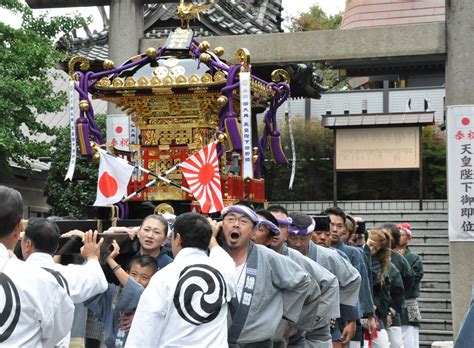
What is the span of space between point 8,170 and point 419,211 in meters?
7.72

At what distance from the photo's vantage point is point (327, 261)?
7266 millimetres

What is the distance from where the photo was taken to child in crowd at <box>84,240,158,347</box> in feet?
17.1

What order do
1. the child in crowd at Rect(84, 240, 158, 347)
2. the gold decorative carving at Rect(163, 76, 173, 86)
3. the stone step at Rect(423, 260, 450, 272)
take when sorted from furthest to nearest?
the stone step at Rect(423, 260, 450, 272), the gold decorative carving at Rect(163, 76, 173, 86), the child in crowd at Rect(84, 240, 158, 347)

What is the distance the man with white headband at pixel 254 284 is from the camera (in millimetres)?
5281

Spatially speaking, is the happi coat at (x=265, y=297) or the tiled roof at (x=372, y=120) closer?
the happi coat at (x=265, y=297)

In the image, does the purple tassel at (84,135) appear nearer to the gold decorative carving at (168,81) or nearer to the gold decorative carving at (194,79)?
the gold decorative carving at (168,81)

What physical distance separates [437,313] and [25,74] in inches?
274

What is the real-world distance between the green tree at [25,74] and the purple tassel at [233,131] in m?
4.44

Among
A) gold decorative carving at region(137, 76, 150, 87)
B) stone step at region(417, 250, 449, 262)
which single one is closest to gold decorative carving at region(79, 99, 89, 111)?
gold decorative carving at region(137, 76, 150, 87)

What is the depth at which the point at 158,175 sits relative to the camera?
8859 millimetres

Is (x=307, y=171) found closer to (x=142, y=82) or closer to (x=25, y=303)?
(x=142, y=82)

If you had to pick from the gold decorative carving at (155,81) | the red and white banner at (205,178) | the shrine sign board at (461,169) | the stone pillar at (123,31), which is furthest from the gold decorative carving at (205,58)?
the shrine sign board at (461,169)

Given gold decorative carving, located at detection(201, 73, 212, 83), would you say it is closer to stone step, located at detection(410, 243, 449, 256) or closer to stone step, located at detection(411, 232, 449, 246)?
stone step, located at detection(410, 243, 449, 256)

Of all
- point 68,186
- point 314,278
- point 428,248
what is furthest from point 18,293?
point 428,248
